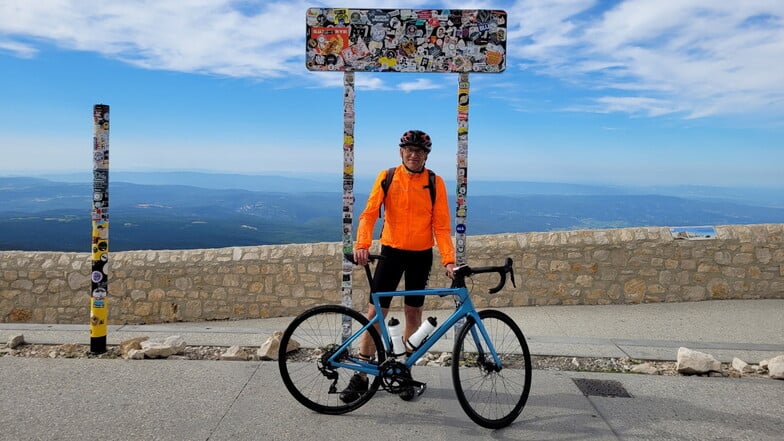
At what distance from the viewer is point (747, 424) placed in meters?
3.63

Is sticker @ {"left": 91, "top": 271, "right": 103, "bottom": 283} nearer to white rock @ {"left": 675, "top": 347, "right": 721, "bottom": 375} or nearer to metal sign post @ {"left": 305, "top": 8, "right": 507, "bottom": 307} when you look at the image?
metal sign post @ {"left": 305, "top": 8, "right": 507, "bottom": 307}

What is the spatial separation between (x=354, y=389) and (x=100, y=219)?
10.2 feet

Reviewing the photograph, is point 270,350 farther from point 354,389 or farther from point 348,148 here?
point 348,148

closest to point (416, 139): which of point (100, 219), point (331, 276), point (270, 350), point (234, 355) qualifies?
point (270, 350)

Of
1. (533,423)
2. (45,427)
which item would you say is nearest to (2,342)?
(45,427)

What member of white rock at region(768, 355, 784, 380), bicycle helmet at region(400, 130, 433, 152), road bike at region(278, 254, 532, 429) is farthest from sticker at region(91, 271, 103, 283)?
white rock at region(768, 355, 784, 380)

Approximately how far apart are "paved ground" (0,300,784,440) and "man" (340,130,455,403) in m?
0.47

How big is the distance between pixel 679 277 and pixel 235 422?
22.7 feet

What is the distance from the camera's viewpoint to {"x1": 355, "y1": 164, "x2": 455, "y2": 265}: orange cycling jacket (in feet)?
12.5

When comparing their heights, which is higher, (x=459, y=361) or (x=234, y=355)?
(x=459, y=361)

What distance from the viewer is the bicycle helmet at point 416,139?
373 centimetres

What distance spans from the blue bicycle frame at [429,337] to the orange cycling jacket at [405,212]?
33 cm

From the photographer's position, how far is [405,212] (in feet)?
12.5

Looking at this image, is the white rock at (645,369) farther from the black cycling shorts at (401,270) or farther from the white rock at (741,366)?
the black cycling shorts at (401,270)
